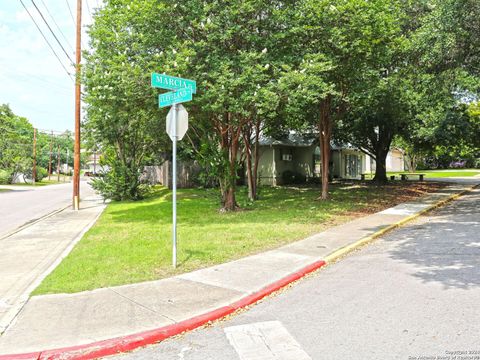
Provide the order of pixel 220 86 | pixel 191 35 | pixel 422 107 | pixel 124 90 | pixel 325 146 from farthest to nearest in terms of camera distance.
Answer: pixel 422 107 < pixel 325 146 < pixel 191 35 < pixel 124 90 < pixel 220 86

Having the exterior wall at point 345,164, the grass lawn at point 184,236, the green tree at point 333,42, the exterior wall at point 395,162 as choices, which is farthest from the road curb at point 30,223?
the exterior wall at point 395,162

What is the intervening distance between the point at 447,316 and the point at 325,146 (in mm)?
14942

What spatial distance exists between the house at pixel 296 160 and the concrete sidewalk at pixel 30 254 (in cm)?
1386

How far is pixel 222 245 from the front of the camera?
909cm

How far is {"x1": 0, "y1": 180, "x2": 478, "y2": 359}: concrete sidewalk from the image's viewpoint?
440 cm

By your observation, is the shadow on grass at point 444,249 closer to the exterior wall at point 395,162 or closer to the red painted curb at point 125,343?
the red painted curb at point 125,343

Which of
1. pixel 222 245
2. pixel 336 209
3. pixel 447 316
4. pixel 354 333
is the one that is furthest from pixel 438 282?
pixel 336 209

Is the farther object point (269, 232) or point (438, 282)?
point (269, 232)

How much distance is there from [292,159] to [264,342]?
90.8 feet

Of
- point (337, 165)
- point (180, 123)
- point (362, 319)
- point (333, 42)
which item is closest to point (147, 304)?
point (362, 319)

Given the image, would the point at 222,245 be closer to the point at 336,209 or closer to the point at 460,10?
the point at 336,209

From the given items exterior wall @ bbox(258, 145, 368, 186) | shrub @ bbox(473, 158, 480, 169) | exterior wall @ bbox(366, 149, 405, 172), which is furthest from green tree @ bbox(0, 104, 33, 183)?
shrub @ bbox(473, 158, 480, 169)

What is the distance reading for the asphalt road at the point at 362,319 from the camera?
4000 millimetres

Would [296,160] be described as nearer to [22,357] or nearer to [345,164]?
[345,164]
